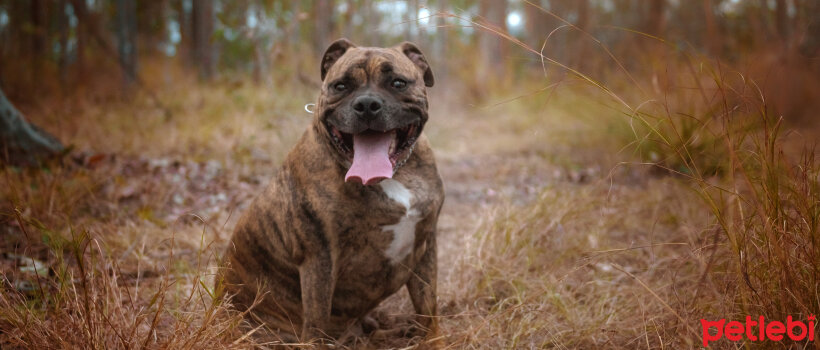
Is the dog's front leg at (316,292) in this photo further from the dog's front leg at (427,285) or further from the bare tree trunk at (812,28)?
the bare tree trunk at (812,28)

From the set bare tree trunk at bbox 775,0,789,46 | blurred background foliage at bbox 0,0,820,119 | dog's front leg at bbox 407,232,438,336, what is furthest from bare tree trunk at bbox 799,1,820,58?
dog's front leg at bbox 407,232,438,336

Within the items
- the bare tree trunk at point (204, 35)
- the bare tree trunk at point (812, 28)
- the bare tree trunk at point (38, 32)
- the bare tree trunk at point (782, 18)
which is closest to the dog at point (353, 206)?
the bare tree trunk at point (812, 28)

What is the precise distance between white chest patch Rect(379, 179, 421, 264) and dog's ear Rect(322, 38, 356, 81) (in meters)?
0.72

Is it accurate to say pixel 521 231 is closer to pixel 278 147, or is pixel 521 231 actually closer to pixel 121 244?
pixel 121 244

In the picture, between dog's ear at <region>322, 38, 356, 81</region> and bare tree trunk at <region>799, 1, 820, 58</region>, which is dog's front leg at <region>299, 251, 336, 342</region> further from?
bare tree trunk at <region>799, 1, 820, 58</region>

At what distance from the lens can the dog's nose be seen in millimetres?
2020

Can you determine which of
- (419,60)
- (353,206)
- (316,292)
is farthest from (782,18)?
(316,292)

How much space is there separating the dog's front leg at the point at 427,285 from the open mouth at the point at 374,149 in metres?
0.49

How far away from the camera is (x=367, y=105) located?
6.63 feet

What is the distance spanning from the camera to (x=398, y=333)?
104 inches

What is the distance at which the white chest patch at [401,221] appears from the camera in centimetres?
212

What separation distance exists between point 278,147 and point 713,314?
5061 millimetres

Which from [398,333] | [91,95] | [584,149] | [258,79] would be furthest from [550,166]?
[91,95]

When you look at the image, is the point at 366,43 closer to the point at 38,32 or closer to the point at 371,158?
the point at 38,32
